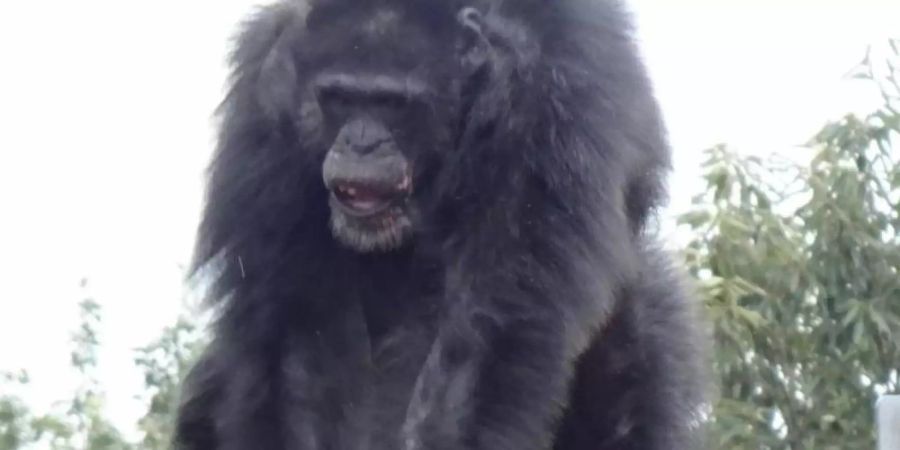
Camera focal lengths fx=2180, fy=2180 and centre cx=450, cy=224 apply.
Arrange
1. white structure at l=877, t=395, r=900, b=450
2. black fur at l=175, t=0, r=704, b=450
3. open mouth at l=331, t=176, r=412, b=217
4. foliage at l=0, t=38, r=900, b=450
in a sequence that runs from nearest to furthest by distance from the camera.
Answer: white structure at l=877, t=395, r=900, b=450 → black fur at l=175, t=0, r=704, b=450 → open mouth at l=331, t=176, r=412, b=217 → foliage at l=0, t=38, r=900, b=450

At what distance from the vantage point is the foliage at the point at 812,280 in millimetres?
6730

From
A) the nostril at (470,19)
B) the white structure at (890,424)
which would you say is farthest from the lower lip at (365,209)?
the white structure at (890,424)

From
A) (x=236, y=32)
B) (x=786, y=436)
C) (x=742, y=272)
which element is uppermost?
(x=236, y=32)

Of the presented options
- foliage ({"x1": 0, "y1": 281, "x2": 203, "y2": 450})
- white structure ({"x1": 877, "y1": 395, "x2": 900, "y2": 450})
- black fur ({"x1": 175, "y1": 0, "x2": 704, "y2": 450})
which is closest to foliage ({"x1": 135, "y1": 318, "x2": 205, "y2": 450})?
foliage ({"x1": 0, "y1": 281, "x2": 203, "y2": 450})

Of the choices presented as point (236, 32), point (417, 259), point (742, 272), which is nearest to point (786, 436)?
point (742, 272)

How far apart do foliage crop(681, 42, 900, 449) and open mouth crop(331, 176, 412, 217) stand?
1.56 m

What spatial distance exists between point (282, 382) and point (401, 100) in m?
0.76

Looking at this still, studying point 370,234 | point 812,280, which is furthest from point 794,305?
point 370,234

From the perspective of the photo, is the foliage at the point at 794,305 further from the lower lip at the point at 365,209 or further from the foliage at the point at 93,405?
the lower lip at the point at 365,209

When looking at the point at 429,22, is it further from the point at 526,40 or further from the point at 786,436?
the point at 786,436

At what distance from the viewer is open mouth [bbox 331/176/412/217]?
537cm

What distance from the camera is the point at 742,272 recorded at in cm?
686

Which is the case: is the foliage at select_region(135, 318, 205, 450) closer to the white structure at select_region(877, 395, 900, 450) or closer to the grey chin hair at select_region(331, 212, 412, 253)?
the grey chin hair at select_region(331, 212, 412, 253)

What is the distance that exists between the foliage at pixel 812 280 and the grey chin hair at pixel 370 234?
151 cm
